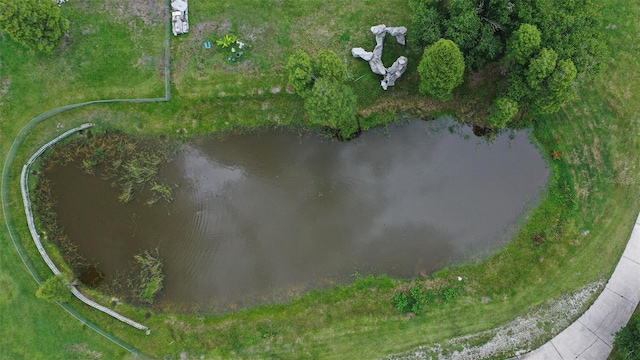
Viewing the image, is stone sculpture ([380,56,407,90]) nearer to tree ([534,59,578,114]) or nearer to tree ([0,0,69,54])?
tree ([534,59,578,114])

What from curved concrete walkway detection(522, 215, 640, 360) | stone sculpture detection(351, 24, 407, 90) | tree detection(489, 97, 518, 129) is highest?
stone sculpture detection(351, 24, 407, 90)

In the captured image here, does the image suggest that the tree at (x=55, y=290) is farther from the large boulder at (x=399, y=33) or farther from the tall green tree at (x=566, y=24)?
the tall green tree at (x=566, y=24)

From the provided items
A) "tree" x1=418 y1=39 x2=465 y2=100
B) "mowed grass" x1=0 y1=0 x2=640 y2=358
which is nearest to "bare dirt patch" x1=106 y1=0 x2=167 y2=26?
"mowed grass" x1=0 y1=0 x2=640 y2=358

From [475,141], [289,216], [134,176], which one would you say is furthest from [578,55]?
→ [134,176]

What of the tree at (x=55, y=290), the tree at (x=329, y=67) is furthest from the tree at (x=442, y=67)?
the tree at (x=55, y=290)

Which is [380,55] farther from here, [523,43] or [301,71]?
[523,43]

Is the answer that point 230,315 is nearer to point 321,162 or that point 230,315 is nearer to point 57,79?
point 321,162
